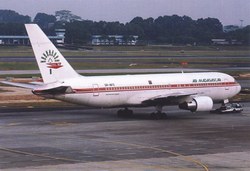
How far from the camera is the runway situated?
124 feet

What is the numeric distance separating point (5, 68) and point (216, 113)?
76.2 metres

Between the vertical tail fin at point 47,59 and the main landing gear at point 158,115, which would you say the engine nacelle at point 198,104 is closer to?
the main landing gear at point 158,115

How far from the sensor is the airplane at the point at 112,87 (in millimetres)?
58875

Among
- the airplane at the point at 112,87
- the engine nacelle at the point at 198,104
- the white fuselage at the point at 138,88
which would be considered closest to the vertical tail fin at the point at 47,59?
the airplane at the point at 112,87

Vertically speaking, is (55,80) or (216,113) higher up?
(55,80)

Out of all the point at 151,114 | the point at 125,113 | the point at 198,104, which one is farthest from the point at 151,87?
the point at 198,104

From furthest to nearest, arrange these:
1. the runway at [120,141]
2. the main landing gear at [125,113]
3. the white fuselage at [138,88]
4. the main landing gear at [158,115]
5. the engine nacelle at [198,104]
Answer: the main landing gear at [125,113] < the main landing gear at [158,115] < the engine nacelle at [198,104] < the white fuselage at [138,88] < the runway at [120,141]

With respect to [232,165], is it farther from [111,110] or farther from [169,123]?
[111,110]

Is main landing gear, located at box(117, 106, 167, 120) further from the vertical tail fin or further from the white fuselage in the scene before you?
the vertical tail fin

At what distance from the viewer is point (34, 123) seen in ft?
186

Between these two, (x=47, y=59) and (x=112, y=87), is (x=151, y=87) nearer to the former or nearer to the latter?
(x=112, y=87)

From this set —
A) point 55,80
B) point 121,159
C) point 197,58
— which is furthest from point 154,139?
point 197,58

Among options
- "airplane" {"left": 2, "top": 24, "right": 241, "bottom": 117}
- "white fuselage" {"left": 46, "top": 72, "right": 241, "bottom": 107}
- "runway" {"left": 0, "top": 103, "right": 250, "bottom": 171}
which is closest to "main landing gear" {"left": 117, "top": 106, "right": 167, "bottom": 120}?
"airplane" {"left": 2, "top": 24, "right": 241, "bottom": 117}

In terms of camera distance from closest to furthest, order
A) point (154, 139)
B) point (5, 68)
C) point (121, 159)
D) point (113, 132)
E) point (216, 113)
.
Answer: point (121, 159) < point (154, 139) < point (113, 132) < point (216, 113) < point (5, 68)
